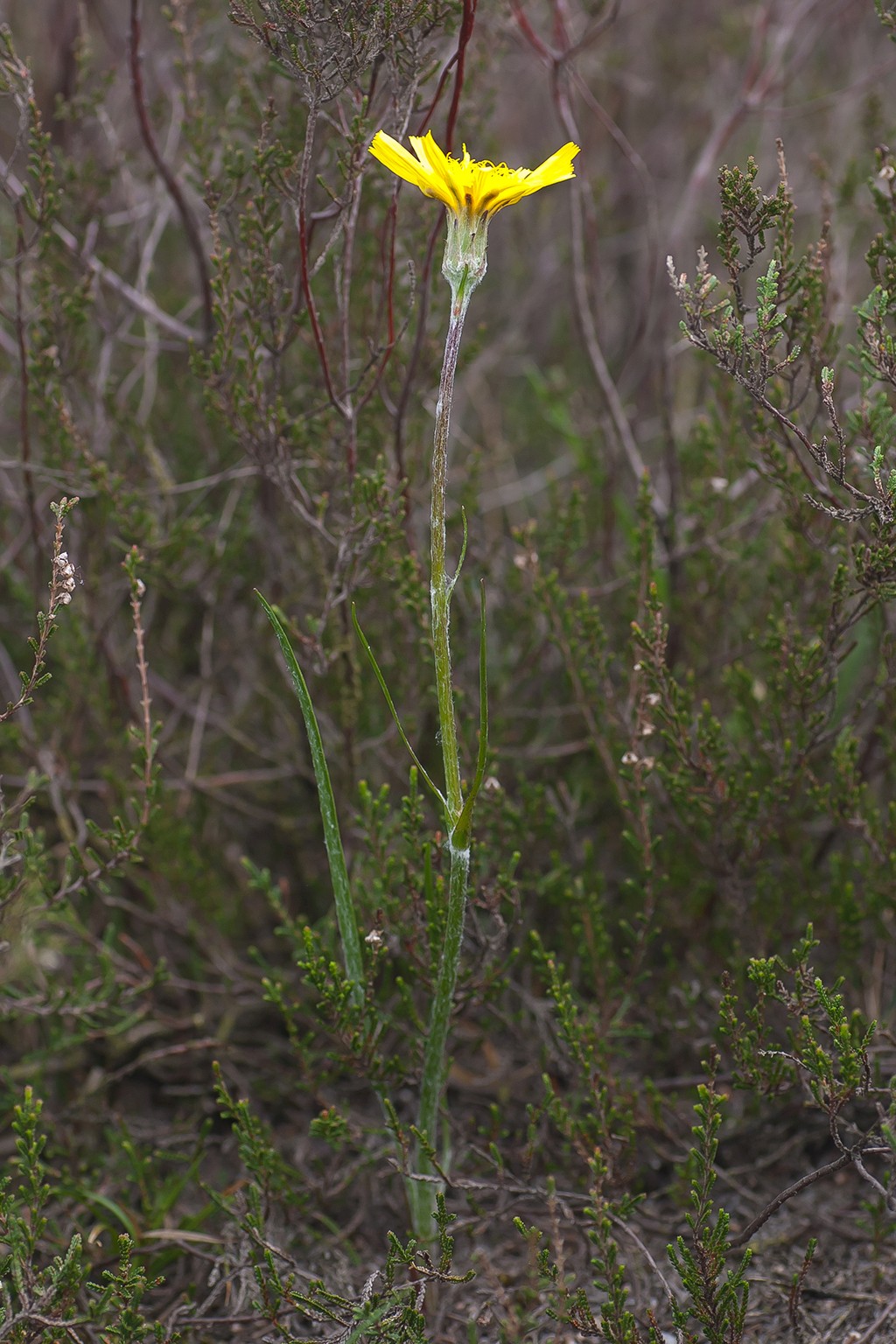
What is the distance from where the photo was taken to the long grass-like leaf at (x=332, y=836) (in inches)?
64.4

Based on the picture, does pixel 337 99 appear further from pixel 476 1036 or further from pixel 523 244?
pixel 523 244

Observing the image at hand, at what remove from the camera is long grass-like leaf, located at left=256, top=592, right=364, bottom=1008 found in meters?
1.64

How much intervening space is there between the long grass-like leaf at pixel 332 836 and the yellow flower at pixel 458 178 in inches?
24.7

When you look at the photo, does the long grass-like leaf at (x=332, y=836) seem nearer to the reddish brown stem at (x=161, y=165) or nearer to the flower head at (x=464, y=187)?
the flower head at (x=464, y=187)

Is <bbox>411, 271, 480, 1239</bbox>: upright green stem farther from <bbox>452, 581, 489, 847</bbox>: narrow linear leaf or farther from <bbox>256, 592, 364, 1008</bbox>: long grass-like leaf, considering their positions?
<bbox>256, 592, 364, 1008</bbox>: long grass-like leaf

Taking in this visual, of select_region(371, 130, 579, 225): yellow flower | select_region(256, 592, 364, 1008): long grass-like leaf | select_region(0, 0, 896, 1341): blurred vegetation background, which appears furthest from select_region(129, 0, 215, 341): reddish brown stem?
select_region(256, 592, 364, 1008): long grass-like leaf

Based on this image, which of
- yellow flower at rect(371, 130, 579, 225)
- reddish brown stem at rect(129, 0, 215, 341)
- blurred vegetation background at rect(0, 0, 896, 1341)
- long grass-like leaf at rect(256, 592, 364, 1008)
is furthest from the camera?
reddish brown stem at rect(129, 0, 215, 341)

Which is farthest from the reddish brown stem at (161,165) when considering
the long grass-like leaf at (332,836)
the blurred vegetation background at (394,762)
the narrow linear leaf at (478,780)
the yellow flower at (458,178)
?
the narrow linear leaf at (478,780)

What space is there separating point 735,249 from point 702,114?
10.4 feet

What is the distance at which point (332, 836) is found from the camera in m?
1.71

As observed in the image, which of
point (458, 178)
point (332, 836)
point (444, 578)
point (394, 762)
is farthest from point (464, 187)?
point (394, 762)

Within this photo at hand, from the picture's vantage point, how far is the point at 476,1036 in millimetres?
2246

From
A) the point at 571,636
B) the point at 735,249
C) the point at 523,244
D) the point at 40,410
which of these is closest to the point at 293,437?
the point at 40,410

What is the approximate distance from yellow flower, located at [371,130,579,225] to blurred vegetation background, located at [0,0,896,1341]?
31 cm
